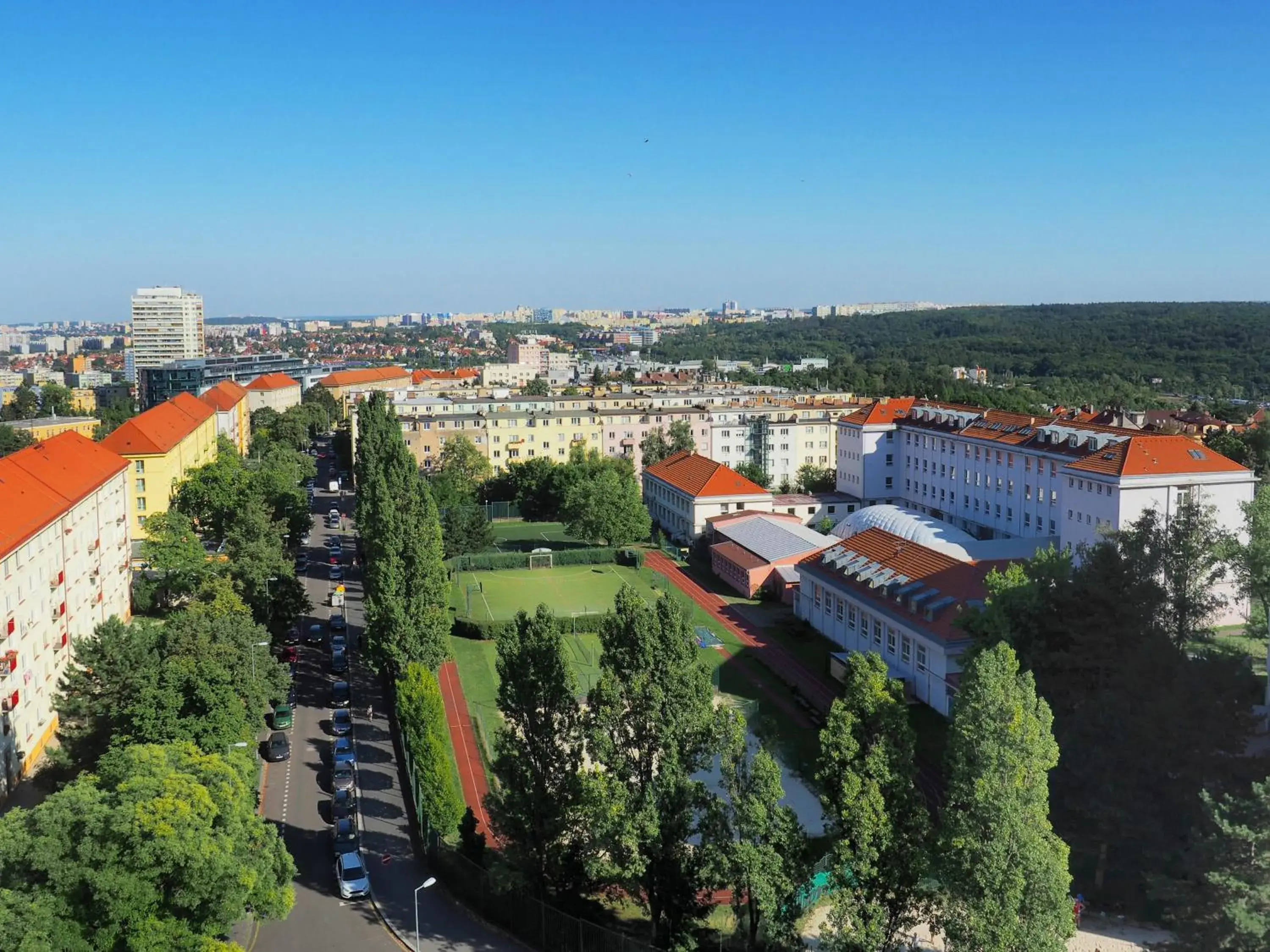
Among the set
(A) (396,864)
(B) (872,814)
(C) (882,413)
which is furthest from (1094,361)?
(B) (872,814)

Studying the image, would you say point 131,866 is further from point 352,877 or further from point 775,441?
point 775,441

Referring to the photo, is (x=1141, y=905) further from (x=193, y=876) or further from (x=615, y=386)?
(x=615, y=386)

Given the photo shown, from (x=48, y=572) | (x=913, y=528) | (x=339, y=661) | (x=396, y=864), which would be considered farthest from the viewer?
(x=913, y=528)

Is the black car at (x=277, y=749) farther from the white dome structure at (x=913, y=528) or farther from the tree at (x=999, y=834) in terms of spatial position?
the white dome structure at (x=913, y=528)

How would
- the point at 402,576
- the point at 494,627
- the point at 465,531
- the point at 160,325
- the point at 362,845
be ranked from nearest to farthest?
the point at 362,845 → the point at 402,576 → the point at 494,627 → the point at 465,531 → the point at 160,325

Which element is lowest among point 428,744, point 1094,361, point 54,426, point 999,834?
point 428,744

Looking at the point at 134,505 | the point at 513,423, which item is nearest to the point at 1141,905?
the point at 134,505

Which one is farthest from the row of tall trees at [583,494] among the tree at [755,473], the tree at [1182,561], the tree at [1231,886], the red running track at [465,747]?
the tree at [1231,886]

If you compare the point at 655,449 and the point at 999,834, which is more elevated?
the point at 655,449
